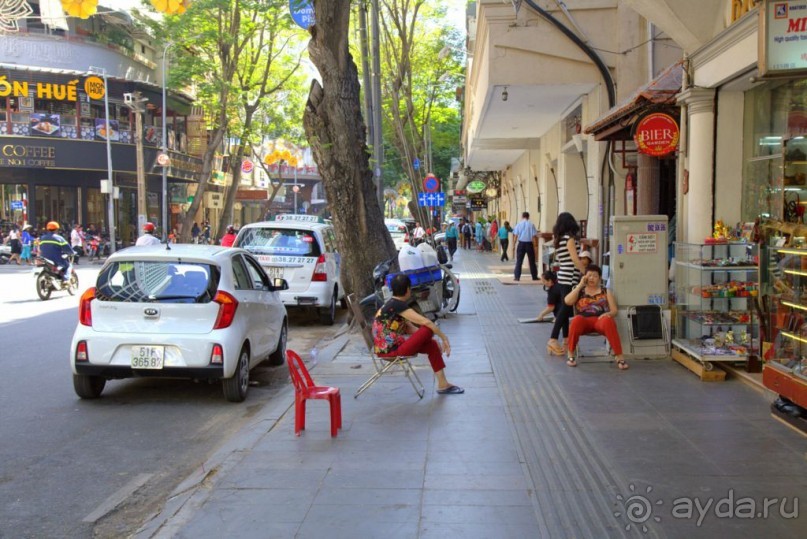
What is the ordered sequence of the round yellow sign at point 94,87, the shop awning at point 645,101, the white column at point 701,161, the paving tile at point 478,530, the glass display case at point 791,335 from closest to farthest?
1. the paving tile at point 478,530
2. the glass display case at point 791,335
3. the white column at point 701,161
4. the shop awning at point 645,101
5. the round yellow sign at point 94,87

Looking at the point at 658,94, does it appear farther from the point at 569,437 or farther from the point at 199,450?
the point at 199,450

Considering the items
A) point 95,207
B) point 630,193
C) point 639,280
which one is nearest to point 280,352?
point 639,280

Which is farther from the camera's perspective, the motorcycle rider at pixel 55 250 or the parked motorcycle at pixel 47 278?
the motorcycle rider at pixel 55 250

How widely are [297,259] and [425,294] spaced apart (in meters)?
2.52

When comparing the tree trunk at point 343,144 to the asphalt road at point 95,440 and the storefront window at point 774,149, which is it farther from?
the storefront window at point 774,149

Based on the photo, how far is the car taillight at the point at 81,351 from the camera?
285 inches

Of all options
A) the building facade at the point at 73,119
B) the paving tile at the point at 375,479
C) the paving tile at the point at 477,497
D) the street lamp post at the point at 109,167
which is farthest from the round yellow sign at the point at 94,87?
the paving tile at the point at 477,497

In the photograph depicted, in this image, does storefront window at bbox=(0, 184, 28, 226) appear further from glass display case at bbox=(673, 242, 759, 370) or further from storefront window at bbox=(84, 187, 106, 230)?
glass display case at bbox=(673, 242, 759, 370)

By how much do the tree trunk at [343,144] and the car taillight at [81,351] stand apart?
4.36 meters

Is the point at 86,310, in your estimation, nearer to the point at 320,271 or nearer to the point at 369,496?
the point at 369,496

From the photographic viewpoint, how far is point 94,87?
113ft

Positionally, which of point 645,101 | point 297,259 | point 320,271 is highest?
point 645,101

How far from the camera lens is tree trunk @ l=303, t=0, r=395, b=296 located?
34.0 feet

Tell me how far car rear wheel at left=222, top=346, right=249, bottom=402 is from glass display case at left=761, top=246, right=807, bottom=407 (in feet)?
16.3
